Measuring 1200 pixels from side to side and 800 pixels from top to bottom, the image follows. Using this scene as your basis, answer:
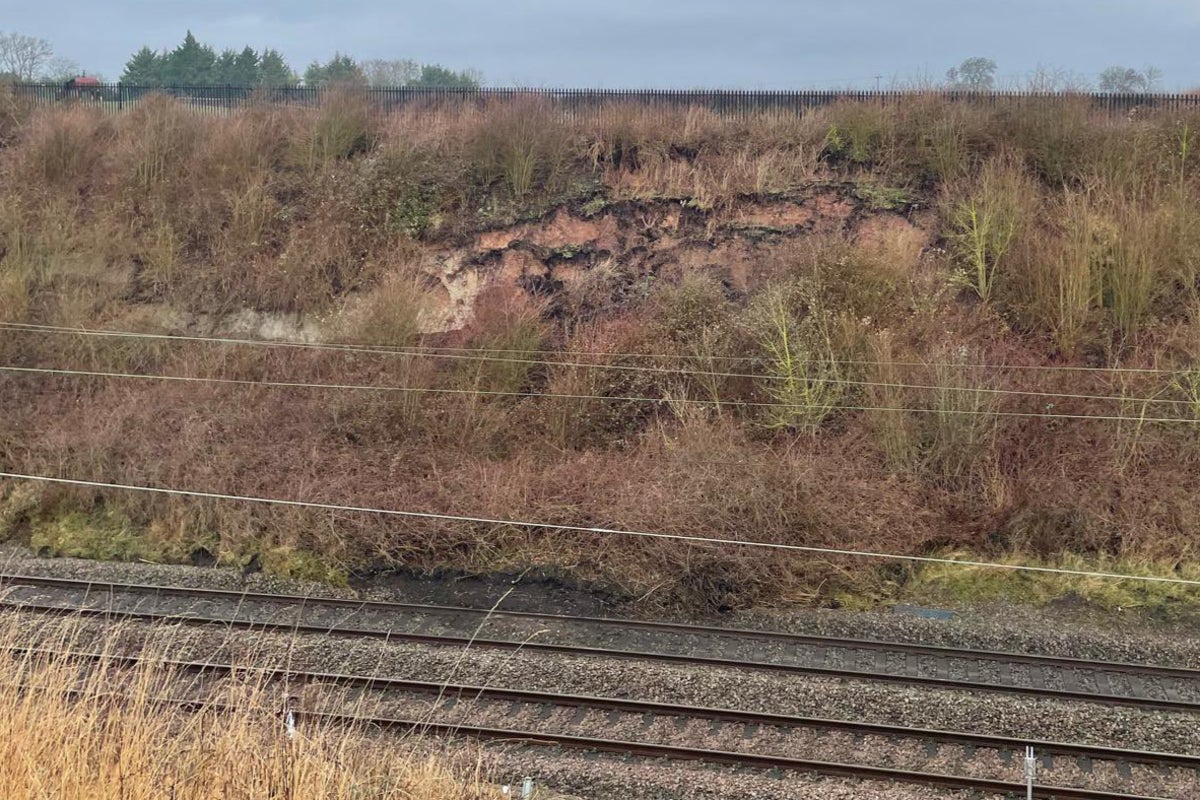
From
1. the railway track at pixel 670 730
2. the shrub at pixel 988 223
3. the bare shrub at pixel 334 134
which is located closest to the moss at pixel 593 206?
the bare shrub at pixel 334 134

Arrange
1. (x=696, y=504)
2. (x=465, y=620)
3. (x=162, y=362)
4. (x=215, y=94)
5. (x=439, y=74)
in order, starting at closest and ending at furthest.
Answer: (x=465, y=620)
(x=696, y=504)
(x=162, y=362)
(x=215, y=94)
(x=439, y=74)

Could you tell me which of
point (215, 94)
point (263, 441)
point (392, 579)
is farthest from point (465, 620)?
point (215, 94)

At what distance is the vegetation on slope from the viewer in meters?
13.6

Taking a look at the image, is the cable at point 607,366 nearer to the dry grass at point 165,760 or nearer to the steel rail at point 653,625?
the steel rail at point 653,625

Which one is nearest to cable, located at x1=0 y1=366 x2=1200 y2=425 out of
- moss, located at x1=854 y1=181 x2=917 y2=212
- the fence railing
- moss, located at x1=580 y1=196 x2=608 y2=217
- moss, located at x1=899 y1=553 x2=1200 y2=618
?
moss, located at x1=899 y1=553 x2=1200 y2=618

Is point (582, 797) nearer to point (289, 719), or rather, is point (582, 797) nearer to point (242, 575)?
point (289, 719)

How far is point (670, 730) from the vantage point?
8.95 meters

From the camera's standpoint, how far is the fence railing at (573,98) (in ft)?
63.8

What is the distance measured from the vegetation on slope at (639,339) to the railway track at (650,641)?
1212 mm

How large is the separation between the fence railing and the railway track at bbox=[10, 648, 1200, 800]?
553 inches

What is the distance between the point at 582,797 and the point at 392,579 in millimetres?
6126

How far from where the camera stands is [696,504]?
13.2 m

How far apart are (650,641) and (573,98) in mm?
14108

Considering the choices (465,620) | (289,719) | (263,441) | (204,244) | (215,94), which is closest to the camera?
(289,719)
